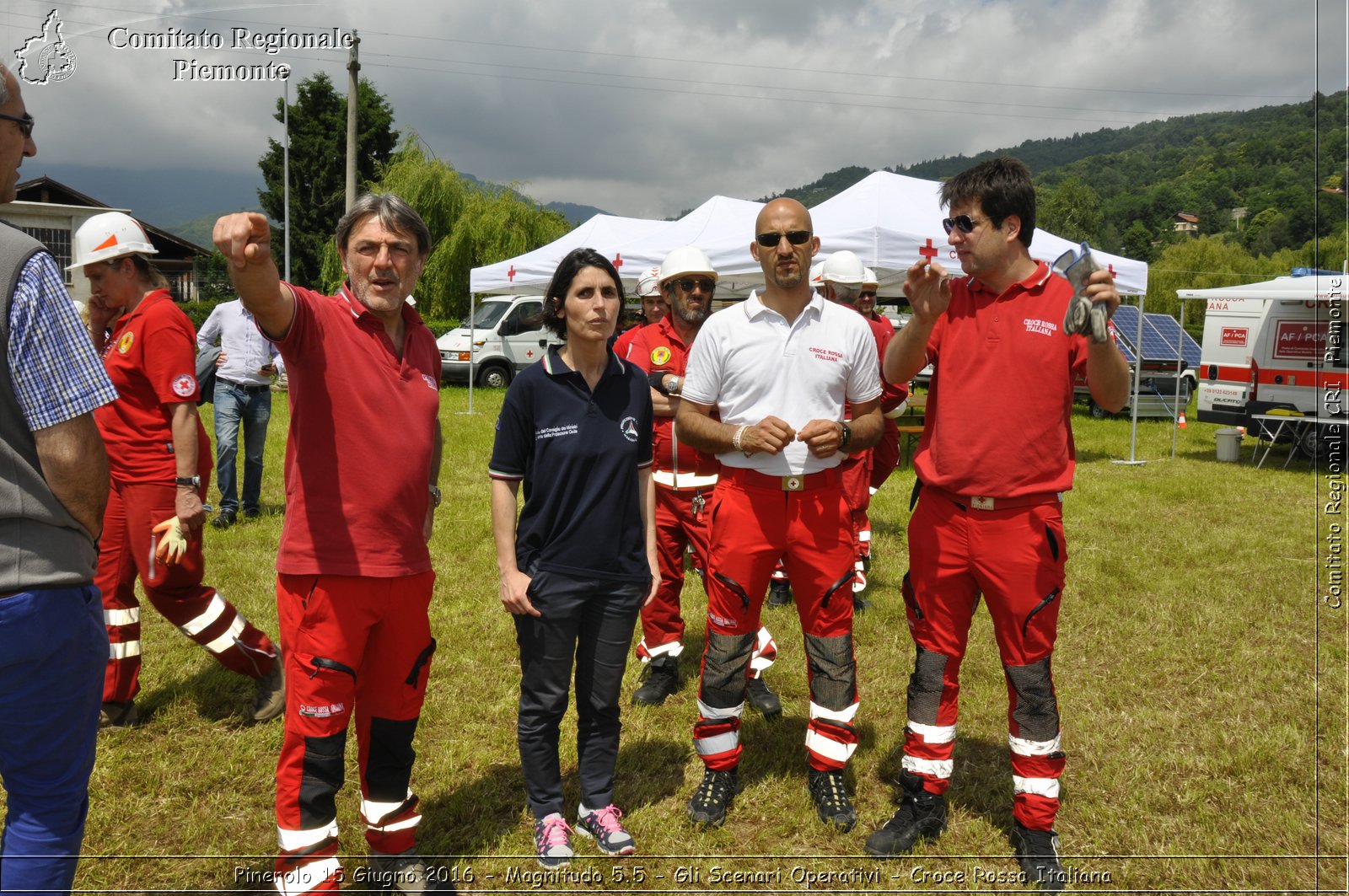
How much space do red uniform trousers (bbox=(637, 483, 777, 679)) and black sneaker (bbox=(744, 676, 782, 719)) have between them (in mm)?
63

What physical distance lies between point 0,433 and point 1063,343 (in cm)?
313

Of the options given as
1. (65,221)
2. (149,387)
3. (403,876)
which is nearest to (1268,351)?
(403,876)

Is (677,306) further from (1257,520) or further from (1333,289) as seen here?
(1333,289)

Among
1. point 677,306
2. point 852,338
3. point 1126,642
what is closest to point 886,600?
point 1126,642

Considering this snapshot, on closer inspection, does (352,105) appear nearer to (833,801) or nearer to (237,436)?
(237,436)

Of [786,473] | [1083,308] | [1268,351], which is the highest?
[1268,351]

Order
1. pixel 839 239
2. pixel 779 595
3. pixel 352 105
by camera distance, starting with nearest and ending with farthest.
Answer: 1. pixel 779 595
2. pixel 839 239
3. pixel 352 105

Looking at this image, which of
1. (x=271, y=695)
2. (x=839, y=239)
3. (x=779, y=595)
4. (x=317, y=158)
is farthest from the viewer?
(x=317, y=158)

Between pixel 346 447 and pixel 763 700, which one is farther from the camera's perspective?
pixel 763 700

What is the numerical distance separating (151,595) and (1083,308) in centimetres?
418

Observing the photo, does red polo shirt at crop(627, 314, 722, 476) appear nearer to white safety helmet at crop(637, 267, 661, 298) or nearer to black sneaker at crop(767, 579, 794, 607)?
→ white safety helmet at crop(637, 267, 661, 298)

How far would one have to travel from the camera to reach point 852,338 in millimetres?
3408

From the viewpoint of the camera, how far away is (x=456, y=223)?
2897 cm

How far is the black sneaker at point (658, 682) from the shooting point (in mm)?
4754
